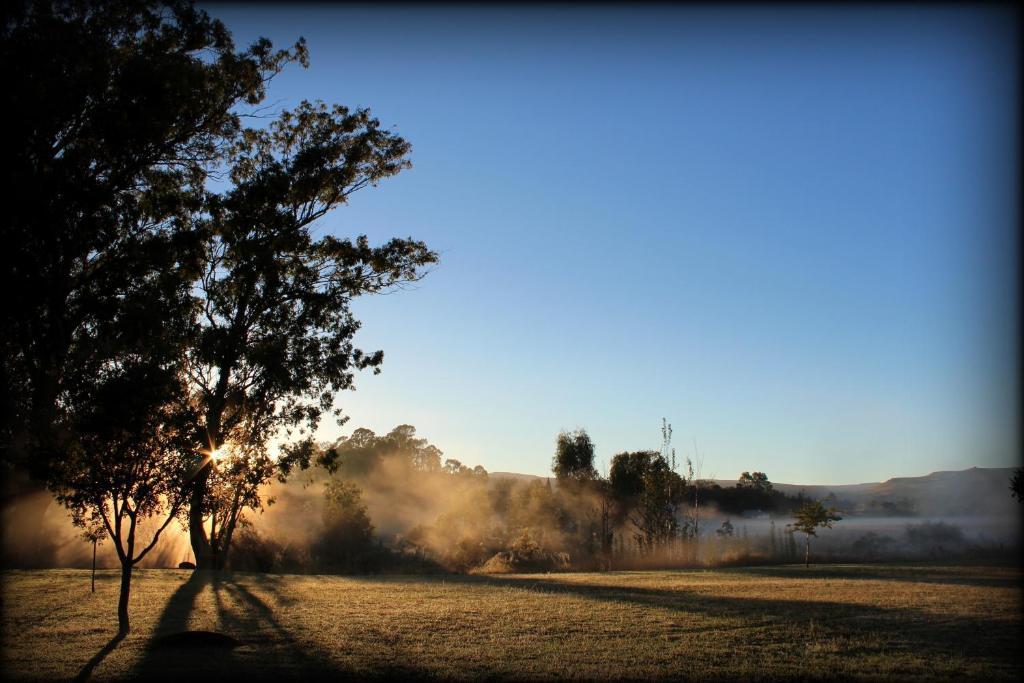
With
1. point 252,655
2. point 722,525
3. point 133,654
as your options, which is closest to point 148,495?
point 133,654

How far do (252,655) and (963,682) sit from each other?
1139 centimetres

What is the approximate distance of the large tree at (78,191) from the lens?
16.7 metres

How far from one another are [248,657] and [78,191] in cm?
1239

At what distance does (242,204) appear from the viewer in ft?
64.5

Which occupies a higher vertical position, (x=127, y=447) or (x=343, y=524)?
(x=127, y=447)

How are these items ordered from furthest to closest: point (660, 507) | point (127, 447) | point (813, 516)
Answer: point (660, 507) → point (813, 516) → point (127, 447)

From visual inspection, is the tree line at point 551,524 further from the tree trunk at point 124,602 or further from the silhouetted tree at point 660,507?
the tree trunk at point 124,602

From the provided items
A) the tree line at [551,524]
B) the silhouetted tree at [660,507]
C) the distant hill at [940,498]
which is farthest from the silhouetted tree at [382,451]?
the silhouetted tree at [660,507]

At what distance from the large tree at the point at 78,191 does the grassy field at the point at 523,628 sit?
497cm

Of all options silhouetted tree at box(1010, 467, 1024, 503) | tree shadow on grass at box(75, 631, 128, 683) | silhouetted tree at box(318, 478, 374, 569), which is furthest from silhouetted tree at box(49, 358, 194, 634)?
silhouetted tree at box(318, 478, 374, 569)

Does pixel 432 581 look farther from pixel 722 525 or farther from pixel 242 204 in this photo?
pixel 722 525

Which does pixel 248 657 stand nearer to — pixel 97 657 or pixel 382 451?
pixel 97 657

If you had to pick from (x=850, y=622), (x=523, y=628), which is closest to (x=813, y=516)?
(x=850, y=622)

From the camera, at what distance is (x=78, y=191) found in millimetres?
17391
